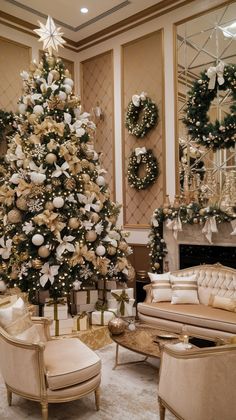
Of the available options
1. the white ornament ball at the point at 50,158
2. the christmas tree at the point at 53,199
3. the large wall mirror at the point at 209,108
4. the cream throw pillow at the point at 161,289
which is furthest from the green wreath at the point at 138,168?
the white ornament ball at the point at 50,158

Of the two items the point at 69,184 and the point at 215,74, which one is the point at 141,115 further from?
the point at 69,184

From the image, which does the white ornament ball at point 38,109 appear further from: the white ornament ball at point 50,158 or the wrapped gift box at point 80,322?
the wrapped gift box at point 80,322

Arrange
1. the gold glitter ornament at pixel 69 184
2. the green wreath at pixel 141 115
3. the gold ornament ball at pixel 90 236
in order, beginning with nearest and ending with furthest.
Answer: the gold glitter ornament at pixel 69 184
the gold ornament ball at pixel 90 236
the green wreath at pixel 141 115

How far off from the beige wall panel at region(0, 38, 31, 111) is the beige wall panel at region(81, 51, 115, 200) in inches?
53.4

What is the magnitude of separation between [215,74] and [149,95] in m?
1.37

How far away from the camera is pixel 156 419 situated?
2924 millimetres

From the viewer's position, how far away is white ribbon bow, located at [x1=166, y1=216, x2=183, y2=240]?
5621mm

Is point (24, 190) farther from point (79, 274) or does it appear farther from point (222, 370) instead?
point (222, 370)

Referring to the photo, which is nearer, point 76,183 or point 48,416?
point 48,416

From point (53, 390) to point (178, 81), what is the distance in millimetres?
5008

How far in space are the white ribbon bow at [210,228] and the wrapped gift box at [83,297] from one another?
1.83 m

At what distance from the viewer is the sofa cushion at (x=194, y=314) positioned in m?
4.16

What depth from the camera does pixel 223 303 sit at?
4531mm

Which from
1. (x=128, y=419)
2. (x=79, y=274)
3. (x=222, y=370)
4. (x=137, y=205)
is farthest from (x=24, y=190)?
A: (x=222, y=370)
